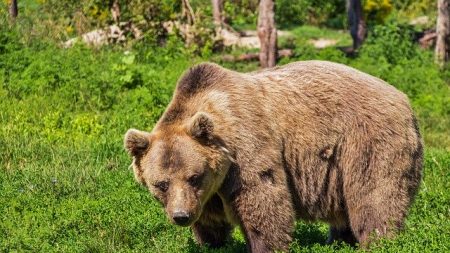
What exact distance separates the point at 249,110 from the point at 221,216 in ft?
2.63

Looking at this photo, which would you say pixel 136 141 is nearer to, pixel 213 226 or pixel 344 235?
pixel 213 226

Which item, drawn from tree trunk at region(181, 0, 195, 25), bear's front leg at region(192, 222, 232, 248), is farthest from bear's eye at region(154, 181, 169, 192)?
tree trunk at region(181, 0, 195, 25)

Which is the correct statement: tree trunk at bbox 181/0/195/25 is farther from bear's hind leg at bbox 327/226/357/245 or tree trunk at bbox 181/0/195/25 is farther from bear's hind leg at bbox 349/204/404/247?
bear's hind leg at bbox 349/204/404/247

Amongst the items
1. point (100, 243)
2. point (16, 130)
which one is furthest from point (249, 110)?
point (16, 130)

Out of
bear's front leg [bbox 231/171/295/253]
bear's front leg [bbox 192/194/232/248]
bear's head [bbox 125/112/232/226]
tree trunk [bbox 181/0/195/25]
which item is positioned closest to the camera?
bear's head [bbox 125/112/232/226]

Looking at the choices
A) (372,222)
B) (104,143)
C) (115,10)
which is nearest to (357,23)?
(115,10)

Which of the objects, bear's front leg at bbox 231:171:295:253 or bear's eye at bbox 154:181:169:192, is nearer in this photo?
bear's eye at bbox 154:181:169:192

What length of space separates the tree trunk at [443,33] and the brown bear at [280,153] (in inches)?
411

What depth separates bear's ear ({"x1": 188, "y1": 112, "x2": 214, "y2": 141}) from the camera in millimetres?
5988

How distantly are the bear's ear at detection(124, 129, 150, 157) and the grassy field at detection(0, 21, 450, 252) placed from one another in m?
0.96

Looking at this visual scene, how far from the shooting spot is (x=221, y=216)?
21.2 ft

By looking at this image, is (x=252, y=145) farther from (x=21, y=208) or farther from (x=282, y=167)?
(x=21, y=208)

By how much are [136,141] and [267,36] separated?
10.2 m

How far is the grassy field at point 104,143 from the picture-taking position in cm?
711
